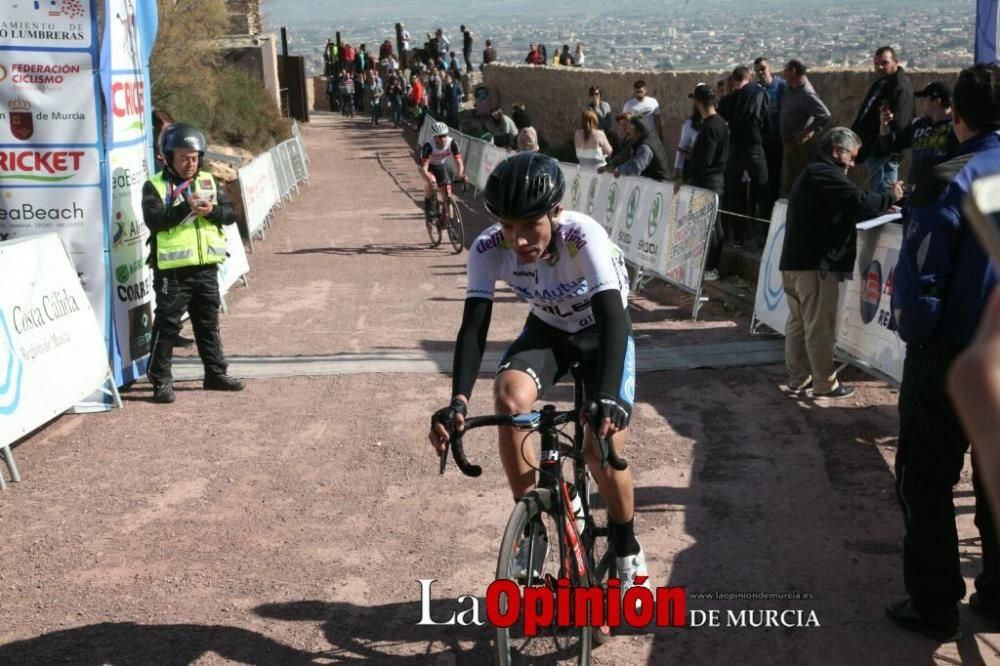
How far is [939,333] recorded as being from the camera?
4492 millimetres

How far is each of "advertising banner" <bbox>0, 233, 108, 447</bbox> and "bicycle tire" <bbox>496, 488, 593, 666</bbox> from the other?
427 centimetres

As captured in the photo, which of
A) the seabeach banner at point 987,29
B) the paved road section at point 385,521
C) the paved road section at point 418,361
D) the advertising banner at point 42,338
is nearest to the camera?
the paved road section at point 385,521

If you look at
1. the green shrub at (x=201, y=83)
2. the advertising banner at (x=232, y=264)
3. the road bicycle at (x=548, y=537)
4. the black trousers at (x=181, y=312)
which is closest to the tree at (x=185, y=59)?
the green shrub at (x=201, y=83)

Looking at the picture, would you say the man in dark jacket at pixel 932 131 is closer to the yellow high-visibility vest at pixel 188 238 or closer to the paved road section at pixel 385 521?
the paved road section at pixel 385 521

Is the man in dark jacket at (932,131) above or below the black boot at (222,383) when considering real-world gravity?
above

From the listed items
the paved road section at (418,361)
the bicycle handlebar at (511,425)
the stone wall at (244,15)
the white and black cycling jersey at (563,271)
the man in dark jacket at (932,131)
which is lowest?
the paved road section at (418,361)

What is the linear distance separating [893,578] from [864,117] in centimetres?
675

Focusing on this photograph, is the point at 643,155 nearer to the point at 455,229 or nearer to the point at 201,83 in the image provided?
the point at 455,229

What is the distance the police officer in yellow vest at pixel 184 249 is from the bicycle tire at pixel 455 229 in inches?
327

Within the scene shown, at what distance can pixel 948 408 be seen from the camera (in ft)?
14.6

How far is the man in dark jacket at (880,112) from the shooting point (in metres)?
10.5

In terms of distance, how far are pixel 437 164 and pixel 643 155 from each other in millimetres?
4626

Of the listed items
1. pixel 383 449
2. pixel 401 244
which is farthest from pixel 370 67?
pixel 383 449

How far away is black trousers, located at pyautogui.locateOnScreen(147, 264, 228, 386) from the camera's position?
345 inches
